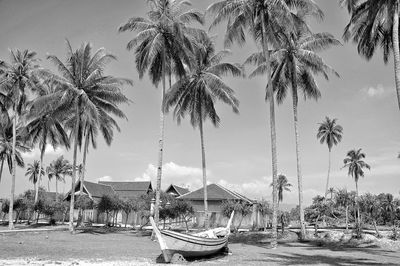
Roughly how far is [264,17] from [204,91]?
33.8ft

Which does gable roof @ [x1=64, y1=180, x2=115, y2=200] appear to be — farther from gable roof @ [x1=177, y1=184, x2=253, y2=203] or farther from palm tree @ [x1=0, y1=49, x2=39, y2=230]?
palm tree @ [x1=0, y1=49, x2=39, y2=230]

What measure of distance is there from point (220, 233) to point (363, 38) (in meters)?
13.8

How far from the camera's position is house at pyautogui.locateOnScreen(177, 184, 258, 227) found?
1847 inches

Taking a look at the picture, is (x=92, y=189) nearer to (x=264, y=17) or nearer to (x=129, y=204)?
(x=129, y=204)

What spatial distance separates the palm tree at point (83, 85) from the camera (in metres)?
32.2

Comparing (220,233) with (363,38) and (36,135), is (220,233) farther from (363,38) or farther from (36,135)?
(36,135)

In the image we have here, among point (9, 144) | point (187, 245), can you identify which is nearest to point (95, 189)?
point (9, 144)

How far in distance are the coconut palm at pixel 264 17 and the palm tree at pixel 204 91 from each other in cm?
678

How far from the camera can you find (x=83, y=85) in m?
33.4

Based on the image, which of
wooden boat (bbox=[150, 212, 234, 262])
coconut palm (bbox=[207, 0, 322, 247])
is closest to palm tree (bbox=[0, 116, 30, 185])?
coconut palm (bbox=[207, 0, 322, 247])

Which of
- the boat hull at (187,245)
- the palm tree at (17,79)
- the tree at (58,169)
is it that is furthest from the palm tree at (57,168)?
the boat hull at (187,245)

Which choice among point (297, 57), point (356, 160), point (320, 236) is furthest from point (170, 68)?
point (356, 160)

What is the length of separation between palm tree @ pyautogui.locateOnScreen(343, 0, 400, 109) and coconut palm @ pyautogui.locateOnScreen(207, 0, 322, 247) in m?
4.00

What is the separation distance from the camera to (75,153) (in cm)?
3456
